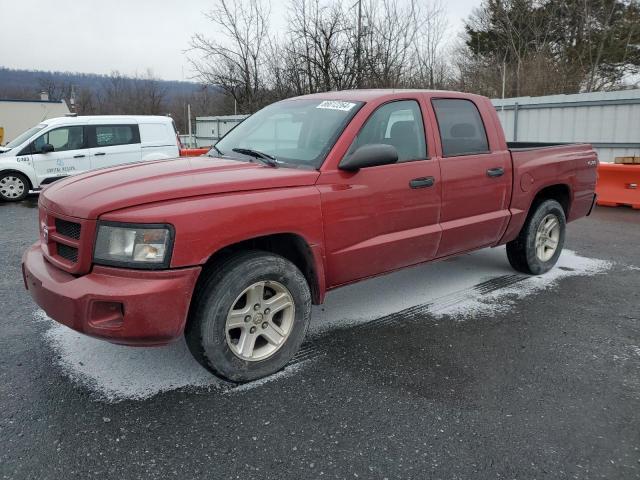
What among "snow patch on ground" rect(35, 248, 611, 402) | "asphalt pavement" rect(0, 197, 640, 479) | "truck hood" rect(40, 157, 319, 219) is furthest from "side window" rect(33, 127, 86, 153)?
"truck hood" rect(40, 157, 319, 219)

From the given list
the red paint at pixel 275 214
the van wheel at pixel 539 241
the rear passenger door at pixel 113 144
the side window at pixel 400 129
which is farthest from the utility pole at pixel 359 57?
the side window at pixel 400 129

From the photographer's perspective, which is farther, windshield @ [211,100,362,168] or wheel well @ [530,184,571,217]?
wheel well @ [530,184,571,217]

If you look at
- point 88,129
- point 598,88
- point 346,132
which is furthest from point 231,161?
point 598,88

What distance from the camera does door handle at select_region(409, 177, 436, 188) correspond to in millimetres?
3912

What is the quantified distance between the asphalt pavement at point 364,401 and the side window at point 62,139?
7.71 m

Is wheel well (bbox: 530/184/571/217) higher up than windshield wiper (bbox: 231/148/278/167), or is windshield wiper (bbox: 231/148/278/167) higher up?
windshield wiper (bbox: 231/148/278/167)

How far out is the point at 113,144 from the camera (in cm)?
1169

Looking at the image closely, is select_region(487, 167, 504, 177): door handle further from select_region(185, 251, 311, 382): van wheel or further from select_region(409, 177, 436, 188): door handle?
select_region(185, 251, 311, 382): van wheel

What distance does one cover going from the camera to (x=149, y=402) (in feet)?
9.82

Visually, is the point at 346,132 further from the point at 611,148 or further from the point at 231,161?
the point at 611,148

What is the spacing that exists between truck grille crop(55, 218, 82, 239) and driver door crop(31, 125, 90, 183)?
9.20 metres

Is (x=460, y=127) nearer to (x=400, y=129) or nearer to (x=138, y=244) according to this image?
(x=400, y=129)

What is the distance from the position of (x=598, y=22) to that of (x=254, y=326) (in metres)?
28.0

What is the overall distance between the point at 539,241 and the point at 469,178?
1.57 meters
